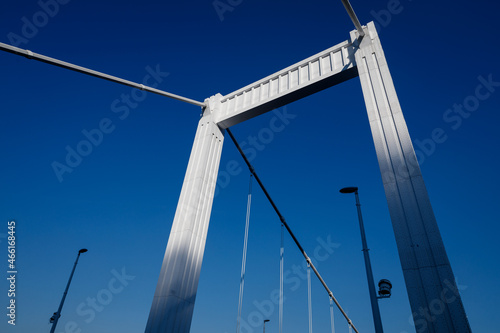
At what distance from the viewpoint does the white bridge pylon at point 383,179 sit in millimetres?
4027

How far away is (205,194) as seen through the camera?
305 inches

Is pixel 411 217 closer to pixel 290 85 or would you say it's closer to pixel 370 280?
pixel 290 85

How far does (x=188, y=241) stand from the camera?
6.74 m

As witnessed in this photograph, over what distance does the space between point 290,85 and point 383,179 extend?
3.99 m

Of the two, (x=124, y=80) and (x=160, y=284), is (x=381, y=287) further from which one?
(x=124, y=80)

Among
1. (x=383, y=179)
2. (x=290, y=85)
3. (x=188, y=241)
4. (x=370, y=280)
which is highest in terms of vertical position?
(x=290, y=85)

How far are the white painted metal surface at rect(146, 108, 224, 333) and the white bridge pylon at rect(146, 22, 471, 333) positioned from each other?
20 mm

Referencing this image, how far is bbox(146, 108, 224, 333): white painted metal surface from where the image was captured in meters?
5.98

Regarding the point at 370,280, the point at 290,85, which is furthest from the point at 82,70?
the point at 370,280

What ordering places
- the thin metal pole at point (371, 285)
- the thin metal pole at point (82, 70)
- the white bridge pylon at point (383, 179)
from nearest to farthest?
the white bridge pylon at point (383, 179)
the thin metal pole at point (82, 70)
the thin metal pole at point (371, 285)

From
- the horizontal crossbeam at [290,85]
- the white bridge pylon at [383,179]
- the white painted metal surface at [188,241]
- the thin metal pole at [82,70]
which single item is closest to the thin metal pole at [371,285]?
the white bridge pylon at [383,179]

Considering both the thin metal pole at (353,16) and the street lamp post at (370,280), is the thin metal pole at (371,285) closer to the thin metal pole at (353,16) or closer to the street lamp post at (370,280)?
the street lamp post at (370,280)

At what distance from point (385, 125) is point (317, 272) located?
55.3 feet

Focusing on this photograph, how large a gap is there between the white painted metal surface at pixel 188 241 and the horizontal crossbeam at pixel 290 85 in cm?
90
